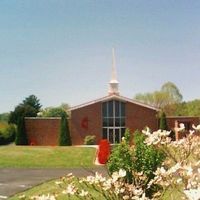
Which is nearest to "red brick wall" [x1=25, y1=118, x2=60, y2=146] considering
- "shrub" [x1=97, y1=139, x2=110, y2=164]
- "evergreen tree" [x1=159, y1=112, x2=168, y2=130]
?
"evergreen tree" [x1=159, y1=112, x2=168, y2=130]

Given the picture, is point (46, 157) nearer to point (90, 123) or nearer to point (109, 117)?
point (90, 123)

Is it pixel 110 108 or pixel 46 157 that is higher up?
pixel 110 108

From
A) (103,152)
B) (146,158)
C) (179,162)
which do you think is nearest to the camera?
(179,162)

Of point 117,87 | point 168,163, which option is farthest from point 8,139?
point 168,163

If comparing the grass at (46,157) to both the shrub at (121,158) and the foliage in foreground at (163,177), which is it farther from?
the foliage in foreground at (163,177)

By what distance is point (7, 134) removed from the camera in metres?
50.1

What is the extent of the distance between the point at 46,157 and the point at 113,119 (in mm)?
12968

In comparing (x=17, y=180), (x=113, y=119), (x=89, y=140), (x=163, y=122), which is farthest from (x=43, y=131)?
(x=17, y=180)

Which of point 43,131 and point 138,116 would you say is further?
point 43,131

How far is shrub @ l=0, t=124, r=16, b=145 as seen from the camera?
160 ft

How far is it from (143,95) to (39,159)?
4559 centimetres

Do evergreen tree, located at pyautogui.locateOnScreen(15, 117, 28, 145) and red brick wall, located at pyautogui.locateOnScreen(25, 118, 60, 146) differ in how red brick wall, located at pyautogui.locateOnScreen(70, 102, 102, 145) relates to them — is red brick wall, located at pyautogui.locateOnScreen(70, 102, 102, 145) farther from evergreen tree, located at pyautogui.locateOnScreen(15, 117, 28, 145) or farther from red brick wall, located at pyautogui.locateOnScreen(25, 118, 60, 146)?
evergreen tree, located at pyautogui.locateOnScreen(15, 117, 28, 145)

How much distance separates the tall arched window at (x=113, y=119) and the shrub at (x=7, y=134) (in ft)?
39.4

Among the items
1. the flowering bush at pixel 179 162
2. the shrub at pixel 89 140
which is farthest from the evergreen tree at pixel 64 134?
the flowering bush at pixel 179 162
